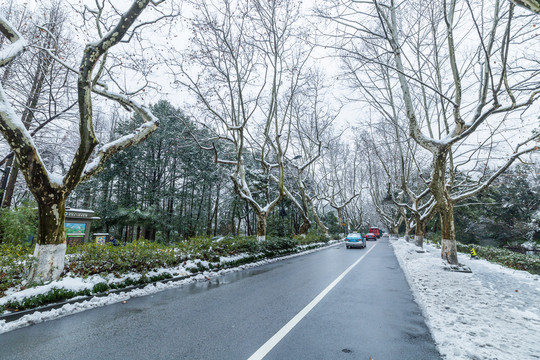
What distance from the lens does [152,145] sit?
90.6ft

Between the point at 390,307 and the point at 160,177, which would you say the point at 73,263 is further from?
the point at 160,177

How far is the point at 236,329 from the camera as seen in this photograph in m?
3.96

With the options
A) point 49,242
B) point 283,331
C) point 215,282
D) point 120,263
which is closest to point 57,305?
point 49,242

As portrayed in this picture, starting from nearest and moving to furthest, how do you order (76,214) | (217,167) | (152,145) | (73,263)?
(73,263) < (76,214) < (152,145) < (217,167)

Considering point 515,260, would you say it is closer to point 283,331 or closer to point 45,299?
point 283,331

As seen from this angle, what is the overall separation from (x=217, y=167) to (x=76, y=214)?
19913 mm

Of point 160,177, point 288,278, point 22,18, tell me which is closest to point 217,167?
point 160,177

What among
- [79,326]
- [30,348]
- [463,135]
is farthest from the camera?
[463,135]

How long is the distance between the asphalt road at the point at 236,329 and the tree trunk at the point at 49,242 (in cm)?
168

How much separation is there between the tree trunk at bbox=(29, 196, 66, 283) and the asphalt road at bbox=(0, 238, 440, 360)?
1.68m

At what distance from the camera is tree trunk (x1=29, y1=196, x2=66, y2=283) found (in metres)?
5.45

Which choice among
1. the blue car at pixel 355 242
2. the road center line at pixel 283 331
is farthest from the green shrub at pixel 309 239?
the road center line at pixel 283 331

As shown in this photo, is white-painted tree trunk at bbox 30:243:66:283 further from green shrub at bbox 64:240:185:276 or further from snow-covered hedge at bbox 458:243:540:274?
snow-covered hedge at bbox 458:243:540:274

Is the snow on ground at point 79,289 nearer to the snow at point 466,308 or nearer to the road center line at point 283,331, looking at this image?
the snow at point 466,308
